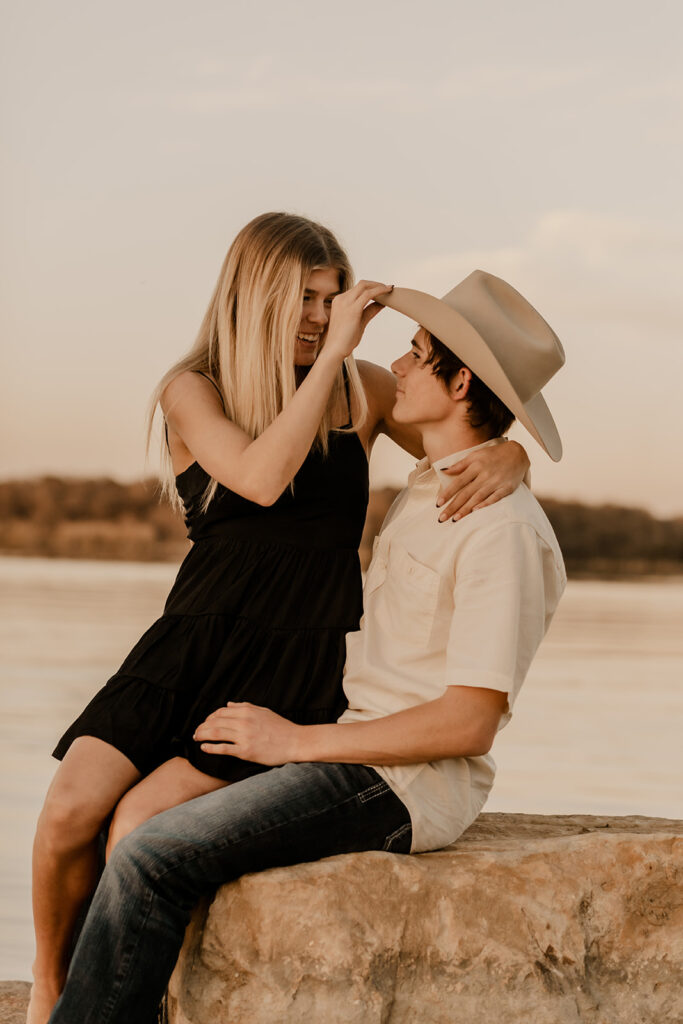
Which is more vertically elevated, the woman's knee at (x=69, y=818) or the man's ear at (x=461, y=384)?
the man's ear at (x=461, y=384)

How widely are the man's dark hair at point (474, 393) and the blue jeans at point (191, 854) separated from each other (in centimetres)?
71

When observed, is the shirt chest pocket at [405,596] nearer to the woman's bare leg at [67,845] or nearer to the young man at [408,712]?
the young man at [408,712]

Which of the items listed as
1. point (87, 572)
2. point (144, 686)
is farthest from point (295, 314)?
point (87, 572)

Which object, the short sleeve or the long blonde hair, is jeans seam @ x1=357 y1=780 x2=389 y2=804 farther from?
the long blonde hair

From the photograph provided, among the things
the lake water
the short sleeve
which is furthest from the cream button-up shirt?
the lake water

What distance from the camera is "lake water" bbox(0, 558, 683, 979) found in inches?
258

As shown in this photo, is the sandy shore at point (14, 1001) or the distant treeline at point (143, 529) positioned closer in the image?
the sandy shore at point (14, 1001)

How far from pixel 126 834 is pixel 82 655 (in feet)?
24.6

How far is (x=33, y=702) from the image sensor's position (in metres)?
8.64

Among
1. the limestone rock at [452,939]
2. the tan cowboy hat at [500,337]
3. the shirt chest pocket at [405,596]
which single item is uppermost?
the tan cowboy hat at [500,337]

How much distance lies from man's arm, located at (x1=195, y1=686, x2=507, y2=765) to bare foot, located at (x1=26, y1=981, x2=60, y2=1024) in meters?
0.57

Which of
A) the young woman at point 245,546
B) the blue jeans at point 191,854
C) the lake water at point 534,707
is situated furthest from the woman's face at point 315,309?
the lake water at point 534,707

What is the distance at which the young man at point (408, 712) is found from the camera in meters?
2.25

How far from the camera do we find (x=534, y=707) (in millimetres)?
9383
